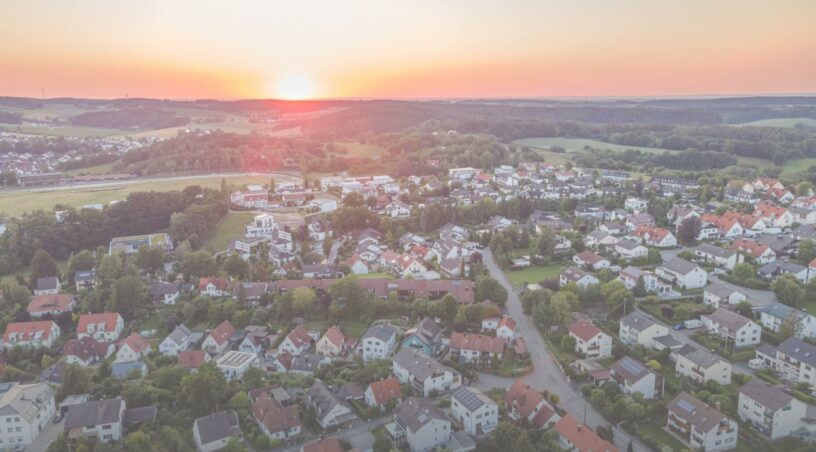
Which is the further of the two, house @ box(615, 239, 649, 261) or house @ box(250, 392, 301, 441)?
house @ box(615, 239, 649, 261)

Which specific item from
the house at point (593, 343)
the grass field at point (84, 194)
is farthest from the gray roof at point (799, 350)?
the grass field at point (84, 194)

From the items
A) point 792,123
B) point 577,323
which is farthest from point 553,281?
point 792,123

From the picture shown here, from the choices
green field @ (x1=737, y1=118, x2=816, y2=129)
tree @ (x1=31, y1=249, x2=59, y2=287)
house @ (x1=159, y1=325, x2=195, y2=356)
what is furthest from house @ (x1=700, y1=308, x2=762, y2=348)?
green field @ (x1=737, y1=118, x2=816, y2=129)

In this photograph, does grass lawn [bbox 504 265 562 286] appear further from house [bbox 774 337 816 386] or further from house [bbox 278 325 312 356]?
house [bbox 278 325 312 356]

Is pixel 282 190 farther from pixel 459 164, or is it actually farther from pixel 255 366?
pixel 255 366

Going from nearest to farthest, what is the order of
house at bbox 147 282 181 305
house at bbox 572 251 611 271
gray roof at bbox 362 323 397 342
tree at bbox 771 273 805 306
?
gray roof at bbox 362 323 397 342 < tree at bbox 771 273 805 306 < house at bbox 147 282 181 305 < house at bbox 572 251 611 271

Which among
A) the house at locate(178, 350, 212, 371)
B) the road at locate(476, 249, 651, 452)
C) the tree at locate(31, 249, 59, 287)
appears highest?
the tree at locate(31, 249, 59, 287)

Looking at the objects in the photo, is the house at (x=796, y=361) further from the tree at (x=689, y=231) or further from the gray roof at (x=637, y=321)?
the tree at (x=689, y=231)
